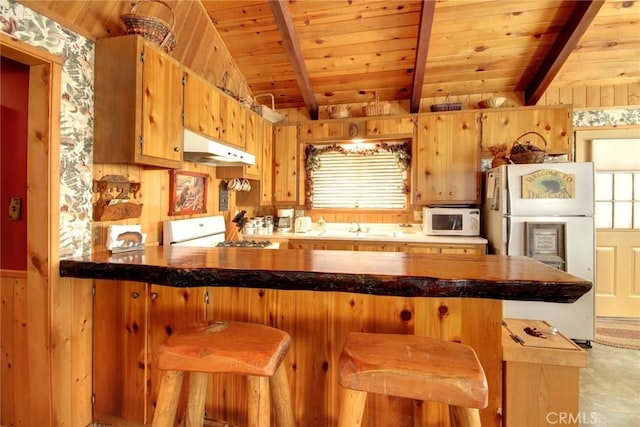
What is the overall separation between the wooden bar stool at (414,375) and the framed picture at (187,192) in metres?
1.92

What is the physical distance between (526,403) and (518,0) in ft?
10.0

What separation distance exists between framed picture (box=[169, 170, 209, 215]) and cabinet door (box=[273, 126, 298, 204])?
103 centimetres

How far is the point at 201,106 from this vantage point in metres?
2.29

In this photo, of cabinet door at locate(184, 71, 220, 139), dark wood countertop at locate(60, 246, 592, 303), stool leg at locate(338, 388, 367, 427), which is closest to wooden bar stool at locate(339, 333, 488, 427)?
stool leg at locate(338, 388, 367, 427)

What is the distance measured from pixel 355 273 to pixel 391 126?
2.64 metres

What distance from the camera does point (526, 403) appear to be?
1.21 m

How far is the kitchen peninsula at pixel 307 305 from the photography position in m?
1.15

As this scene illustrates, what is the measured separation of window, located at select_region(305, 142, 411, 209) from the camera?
3721 millimetres

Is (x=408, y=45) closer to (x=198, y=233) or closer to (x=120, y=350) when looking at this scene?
(x=198, y=233)

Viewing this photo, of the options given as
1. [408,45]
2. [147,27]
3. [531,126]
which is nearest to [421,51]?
[408,45]

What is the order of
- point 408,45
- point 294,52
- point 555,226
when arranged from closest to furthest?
point 555,226 < point 294,52 < point 408,45

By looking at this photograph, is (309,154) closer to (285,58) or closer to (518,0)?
(285,58)

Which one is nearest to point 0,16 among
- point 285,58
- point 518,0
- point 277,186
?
point 285,58

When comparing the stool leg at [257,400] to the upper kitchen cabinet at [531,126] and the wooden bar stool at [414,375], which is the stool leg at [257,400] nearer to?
the wooden bar stool at [414,375]
